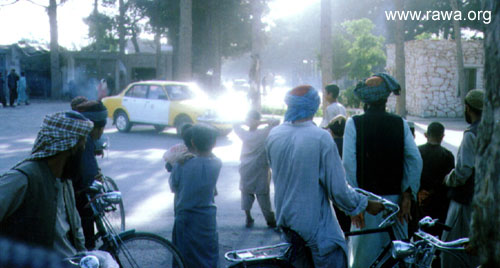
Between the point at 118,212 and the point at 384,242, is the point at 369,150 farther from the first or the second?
the point at 118,212

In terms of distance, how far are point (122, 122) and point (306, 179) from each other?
50.6 feet

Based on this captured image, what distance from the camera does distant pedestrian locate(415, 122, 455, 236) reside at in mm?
4902

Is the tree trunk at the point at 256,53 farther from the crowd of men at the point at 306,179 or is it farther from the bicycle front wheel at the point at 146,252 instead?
the bicycle front wheel at the point at 146,252

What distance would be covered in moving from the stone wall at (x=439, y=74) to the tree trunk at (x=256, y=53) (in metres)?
8.77

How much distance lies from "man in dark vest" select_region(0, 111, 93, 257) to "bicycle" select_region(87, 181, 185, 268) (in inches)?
45.4

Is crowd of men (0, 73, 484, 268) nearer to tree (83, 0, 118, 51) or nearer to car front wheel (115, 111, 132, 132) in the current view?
car front wheel (115, 111, 132, 132)

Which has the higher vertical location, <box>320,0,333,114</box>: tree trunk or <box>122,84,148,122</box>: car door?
<box>320,0,333,114</box>: tree trunk

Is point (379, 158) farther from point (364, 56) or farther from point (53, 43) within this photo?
point (53, 43)

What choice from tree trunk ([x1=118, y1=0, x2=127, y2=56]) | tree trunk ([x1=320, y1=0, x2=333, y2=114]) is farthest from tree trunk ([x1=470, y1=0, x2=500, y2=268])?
tree trunk ([x1=118, y1=0, x2=127, y2=56])

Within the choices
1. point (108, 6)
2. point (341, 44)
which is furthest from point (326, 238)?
point (108, 6)

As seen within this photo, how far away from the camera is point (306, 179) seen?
3154 mm

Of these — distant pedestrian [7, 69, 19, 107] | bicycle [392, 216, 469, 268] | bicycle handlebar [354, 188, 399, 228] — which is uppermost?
distant pedestrian [7, 69, 19, 107]

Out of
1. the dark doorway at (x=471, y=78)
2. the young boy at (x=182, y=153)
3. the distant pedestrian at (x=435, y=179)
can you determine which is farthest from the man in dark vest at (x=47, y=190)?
the dark doorway at (x=471, y=78)

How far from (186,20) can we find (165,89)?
297 inches
